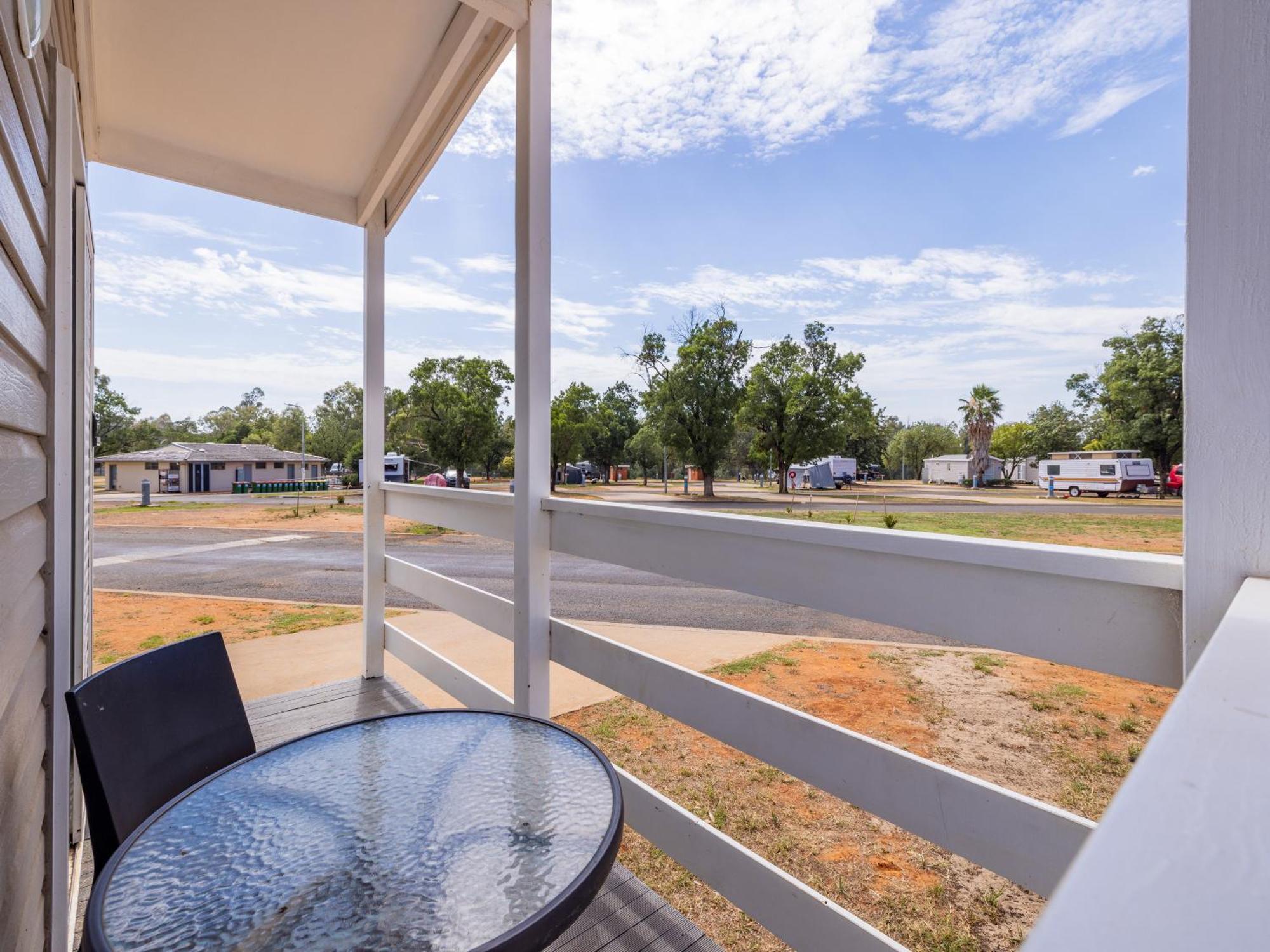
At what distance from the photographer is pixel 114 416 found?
1138cm

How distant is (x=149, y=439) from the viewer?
14898mm

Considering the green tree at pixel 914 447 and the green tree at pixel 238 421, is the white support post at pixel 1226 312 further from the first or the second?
the green tree at pixel 238 421

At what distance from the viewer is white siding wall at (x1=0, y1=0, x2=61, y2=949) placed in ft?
2.36

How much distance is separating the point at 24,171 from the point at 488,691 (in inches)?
74.0

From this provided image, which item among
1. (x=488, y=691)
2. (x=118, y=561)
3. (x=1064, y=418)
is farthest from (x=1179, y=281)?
(x=118, y=561)

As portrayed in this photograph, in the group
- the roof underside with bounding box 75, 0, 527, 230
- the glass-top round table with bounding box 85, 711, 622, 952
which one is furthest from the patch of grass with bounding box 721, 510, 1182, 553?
the roof underside with bounding box 75, 0, 527, 230

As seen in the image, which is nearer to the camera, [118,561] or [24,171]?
[24,171]

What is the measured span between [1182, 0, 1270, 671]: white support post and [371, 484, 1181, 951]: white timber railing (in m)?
0.09

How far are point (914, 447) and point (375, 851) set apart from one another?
3.92ft

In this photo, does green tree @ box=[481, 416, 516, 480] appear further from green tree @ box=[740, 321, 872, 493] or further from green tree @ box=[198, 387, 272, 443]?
green tree @ box=[198, 387, 272, 443]

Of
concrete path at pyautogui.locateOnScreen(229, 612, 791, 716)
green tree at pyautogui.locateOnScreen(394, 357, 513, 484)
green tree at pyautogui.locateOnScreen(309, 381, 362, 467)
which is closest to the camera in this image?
concrete path at pyautogui.locateOnScreen(229, 612, 791, 716)

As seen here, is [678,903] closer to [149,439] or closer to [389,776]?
[389,776]

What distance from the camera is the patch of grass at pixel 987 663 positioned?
3.23 m

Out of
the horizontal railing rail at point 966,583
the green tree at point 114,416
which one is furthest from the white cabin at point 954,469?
the green tree at point 114,416
